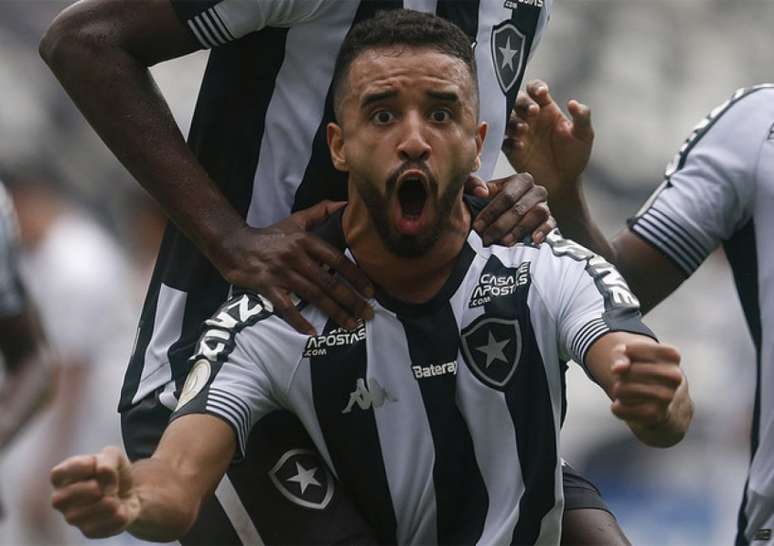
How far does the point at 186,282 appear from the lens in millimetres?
4023

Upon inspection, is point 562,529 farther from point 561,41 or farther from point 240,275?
point 561,41

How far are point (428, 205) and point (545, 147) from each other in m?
0.81

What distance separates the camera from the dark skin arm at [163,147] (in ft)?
12.3

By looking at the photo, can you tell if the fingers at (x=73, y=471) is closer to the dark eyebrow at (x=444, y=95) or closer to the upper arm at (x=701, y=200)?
the dark eyebrow at (x=444, y=95)

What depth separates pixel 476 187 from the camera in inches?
151

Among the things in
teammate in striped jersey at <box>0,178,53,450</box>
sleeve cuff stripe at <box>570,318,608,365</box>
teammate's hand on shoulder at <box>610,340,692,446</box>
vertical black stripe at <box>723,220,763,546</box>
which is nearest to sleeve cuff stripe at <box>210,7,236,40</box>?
sleeve cuff stripe at <box>570,318,608,365</box>

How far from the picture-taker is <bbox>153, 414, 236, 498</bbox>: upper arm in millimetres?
3309

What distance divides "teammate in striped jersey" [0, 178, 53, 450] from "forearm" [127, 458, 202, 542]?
2811 millimetres

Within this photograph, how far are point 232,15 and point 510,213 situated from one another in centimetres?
73

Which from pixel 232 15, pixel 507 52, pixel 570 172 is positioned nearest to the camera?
pixel 232 15

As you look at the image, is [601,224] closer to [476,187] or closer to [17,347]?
[17,347]

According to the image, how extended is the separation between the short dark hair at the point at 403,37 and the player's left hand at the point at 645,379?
92 cm

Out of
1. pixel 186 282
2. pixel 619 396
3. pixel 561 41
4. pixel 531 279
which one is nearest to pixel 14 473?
pixel 561 41

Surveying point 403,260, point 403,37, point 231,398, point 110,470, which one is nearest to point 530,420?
A: point 403,260
